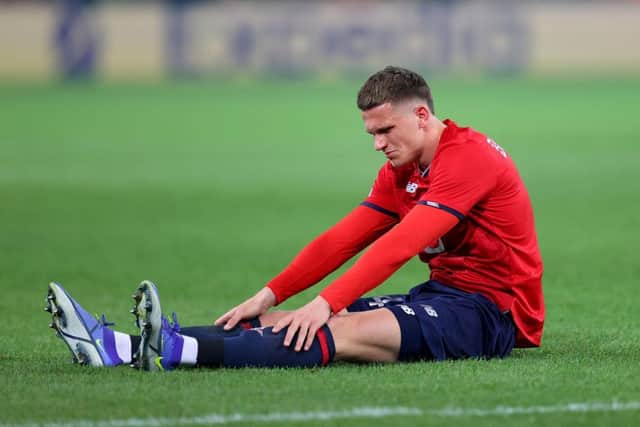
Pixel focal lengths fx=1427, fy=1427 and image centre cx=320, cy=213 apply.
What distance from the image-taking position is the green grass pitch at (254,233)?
19.1ft

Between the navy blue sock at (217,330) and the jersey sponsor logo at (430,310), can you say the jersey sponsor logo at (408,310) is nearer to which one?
the jersey sponsor logo at (430,310)

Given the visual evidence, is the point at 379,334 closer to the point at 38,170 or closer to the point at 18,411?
the point at 18,411

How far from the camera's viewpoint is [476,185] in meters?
6.58

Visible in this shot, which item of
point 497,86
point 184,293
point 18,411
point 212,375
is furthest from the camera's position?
point 497,86

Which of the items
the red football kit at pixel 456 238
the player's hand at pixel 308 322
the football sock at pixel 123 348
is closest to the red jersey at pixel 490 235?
the red football kit at pixel 456 238

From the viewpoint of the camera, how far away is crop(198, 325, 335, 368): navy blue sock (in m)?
6.41

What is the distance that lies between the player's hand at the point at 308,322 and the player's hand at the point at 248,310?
0.46 meters

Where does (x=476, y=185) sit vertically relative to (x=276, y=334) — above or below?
above

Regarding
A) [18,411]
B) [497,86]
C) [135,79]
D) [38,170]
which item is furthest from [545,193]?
[135,79]

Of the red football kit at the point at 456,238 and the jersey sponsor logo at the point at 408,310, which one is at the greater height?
the red football kit at the point at 456,238

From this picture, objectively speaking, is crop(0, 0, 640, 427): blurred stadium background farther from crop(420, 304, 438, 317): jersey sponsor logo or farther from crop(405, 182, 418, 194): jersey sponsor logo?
crop(405, 182, 418, 194): jersey sponsor logo

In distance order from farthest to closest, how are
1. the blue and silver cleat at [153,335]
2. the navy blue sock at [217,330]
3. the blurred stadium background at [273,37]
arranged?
1. the blurred stadium background at [273,37]
2. the navy blue sock at [217,330]
3. the blue and silver cleat at [153,335]

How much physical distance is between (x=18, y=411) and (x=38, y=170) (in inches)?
587

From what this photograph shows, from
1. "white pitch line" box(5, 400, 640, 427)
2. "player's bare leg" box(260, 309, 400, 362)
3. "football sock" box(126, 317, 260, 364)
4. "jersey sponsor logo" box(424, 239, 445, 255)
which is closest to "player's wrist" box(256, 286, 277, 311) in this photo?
"football sock" box(126, 317, 260, 364)
